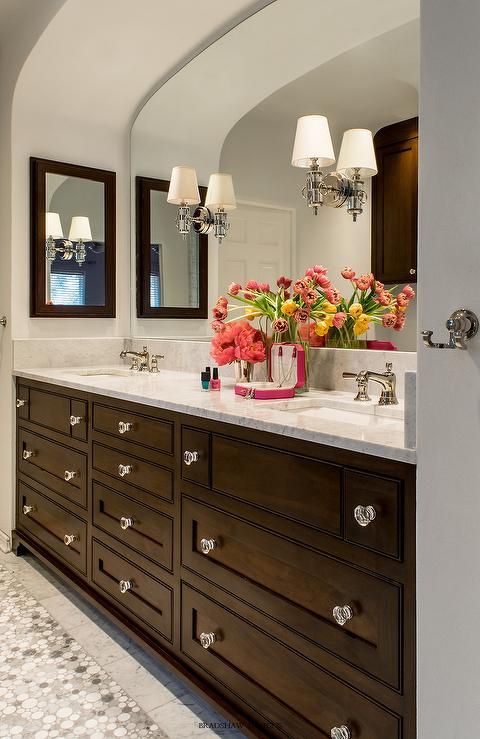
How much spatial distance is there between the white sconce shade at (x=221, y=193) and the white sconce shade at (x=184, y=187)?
106 mm

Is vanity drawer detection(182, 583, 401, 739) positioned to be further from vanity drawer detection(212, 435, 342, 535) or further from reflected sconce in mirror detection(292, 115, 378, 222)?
reflected sconce in mirror detection(292, 115, 378, 222)

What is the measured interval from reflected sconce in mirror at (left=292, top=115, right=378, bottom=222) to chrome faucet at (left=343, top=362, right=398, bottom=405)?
0.56 meters

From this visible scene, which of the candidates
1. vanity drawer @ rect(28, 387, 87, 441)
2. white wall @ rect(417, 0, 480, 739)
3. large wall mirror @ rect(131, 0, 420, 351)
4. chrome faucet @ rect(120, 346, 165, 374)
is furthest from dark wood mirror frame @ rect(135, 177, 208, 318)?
white wall @ rect(417, 0, 480, 739)

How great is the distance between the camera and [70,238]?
10.1 ft

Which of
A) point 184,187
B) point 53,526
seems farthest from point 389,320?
point 53,526

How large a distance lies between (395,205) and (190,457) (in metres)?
0.99

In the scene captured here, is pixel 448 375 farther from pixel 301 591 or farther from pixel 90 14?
pixel 90 14

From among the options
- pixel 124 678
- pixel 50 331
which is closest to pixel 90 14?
pixel 50 331

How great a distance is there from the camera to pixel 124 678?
75.9 inches

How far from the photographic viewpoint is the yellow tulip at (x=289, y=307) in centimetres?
197

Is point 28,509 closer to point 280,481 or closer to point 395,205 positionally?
point 280,481

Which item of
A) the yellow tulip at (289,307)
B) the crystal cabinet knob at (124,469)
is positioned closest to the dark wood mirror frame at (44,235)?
the crystal cabinet knob at (124,469)

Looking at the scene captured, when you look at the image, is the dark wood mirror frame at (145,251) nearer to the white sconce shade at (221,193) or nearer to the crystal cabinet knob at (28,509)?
the white sconce shade at (221,193)

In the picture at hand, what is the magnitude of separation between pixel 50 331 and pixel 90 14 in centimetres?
143
